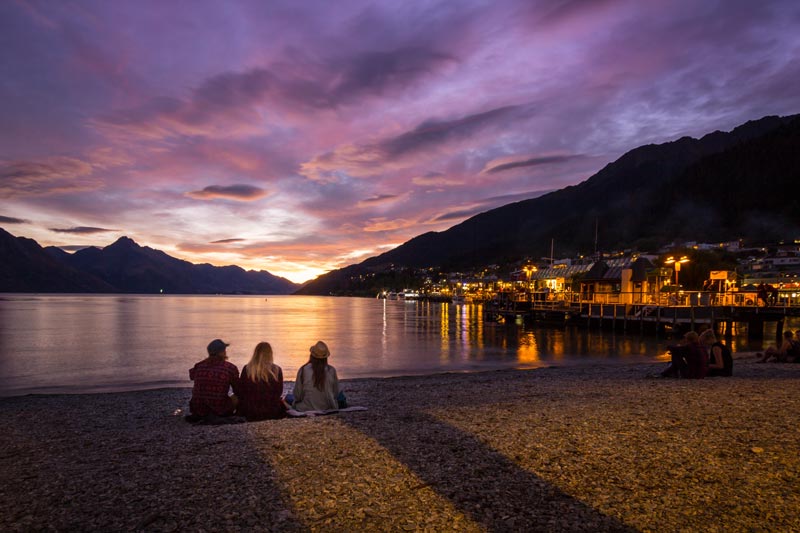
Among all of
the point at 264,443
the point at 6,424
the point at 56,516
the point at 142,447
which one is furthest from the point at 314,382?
the point at 6,424

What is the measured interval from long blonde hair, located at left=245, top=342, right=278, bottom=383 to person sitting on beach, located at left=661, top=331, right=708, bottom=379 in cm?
1182

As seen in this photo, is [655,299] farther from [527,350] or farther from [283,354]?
[283,354]

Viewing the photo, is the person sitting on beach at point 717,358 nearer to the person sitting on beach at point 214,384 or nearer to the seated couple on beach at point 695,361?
the seated couple on beach at point 695,361

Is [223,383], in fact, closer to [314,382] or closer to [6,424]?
[314,382]

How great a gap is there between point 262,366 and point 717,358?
1408 cm

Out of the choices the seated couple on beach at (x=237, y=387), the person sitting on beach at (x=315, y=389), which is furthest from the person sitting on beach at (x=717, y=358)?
the seated couple on beach at (x=237, y=387)

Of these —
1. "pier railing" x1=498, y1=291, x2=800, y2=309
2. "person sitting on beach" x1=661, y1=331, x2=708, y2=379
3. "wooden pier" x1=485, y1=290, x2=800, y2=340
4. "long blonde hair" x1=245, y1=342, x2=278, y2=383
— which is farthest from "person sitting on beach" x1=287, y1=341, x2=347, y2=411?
"pier railing" x1=498, y1=291, x2=800, y2=309

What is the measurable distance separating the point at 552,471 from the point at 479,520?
1.77m

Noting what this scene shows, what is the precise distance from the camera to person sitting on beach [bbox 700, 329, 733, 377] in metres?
15.5

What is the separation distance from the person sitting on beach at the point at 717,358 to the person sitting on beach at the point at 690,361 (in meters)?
0.81

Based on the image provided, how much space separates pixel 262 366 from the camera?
9.84 metres

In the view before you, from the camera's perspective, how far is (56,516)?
5.25 meters

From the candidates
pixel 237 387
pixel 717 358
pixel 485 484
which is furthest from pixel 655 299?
pixel 485 484

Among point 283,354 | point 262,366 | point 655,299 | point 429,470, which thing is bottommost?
point 283,354
